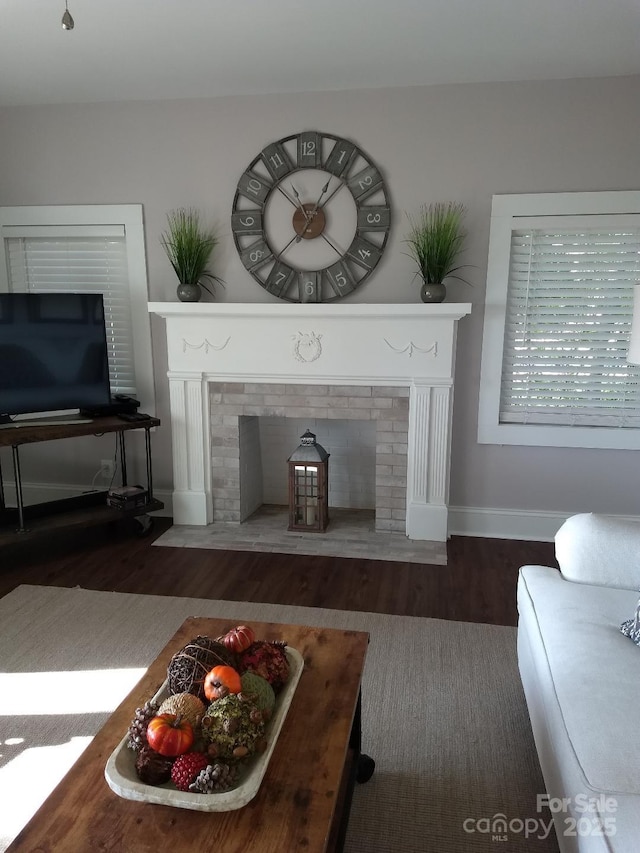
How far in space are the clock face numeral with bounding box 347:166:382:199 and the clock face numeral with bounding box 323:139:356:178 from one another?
8 centimetres

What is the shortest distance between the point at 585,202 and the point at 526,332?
29.8 inches

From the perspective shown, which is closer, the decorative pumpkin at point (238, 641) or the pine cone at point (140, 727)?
the pine cone at point (140, 727)

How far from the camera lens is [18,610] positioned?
9.55 ft

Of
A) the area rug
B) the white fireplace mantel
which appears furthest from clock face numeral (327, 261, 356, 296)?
the area rug

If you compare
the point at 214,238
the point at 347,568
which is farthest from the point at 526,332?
the point at 214,238

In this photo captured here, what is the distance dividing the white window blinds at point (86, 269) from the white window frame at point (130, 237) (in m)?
0.04

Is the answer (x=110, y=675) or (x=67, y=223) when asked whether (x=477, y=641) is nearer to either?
(x=110, y=675)

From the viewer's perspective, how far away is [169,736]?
49.8 inches

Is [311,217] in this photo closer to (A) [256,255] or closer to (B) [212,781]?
(A) [256,255]

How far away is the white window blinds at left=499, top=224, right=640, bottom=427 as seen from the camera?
3424 mm

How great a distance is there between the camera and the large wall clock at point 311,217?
3.54 m

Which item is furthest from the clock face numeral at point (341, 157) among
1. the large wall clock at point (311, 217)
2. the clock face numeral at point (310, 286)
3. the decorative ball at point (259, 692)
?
the decorative ball at point (259, 692)

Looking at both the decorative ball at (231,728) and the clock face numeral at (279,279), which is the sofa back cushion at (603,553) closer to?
the decorative ball at (231,728)

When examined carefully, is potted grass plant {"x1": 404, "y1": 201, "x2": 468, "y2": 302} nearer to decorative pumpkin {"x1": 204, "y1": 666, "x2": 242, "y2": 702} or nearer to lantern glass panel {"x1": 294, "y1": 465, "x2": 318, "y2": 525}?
lantern glass panel {"x1": 294, "y1": 465, "x2": 318, "y2": 525}
